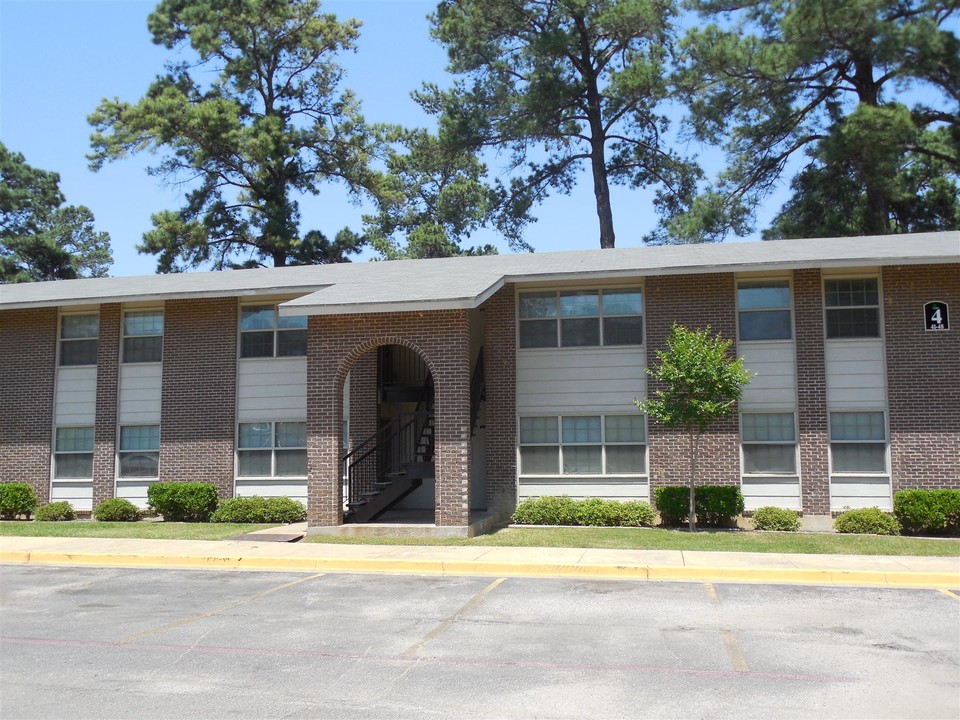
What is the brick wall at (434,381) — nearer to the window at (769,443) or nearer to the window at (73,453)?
the window at (769,443)

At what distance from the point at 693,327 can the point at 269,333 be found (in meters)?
9.65

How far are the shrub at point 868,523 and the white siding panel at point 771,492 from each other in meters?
1.19

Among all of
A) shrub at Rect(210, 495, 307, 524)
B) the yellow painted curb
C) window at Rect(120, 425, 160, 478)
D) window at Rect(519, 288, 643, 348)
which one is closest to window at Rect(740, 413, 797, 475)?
window at Rect(519, 288, 643, 348)

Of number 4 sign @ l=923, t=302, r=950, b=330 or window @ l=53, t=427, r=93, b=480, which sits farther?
window @ l=53, t=427, r=93, b=480

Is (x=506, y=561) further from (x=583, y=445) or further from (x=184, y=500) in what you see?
(x=184, y=500)

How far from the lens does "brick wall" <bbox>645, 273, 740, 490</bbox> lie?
59.2 ft

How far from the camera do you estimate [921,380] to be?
17.4 meters

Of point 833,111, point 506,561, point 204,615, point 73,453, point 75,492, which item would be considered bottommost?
point 204,615

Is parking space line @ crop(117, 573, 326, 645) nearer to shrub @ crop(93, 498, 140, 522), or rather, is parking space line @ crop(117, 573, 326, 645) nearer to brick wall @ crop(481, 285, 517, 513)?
brick wall @ crop(481, 285, 517, 513)

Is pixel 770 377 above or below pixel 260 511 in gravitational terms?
above

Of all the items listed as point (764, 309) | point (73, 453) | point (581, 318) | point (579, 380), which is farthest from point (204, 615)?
point (73, 453)

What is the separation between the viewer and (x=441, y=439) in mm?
16516

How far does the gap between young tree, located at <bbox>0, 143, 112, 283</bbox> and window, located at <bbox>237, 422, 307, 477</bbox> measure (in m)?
32.8

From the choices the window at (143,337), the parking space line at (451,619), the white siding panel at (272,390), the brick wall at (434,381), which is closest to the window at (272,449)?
the white siding panel at (272,390)
